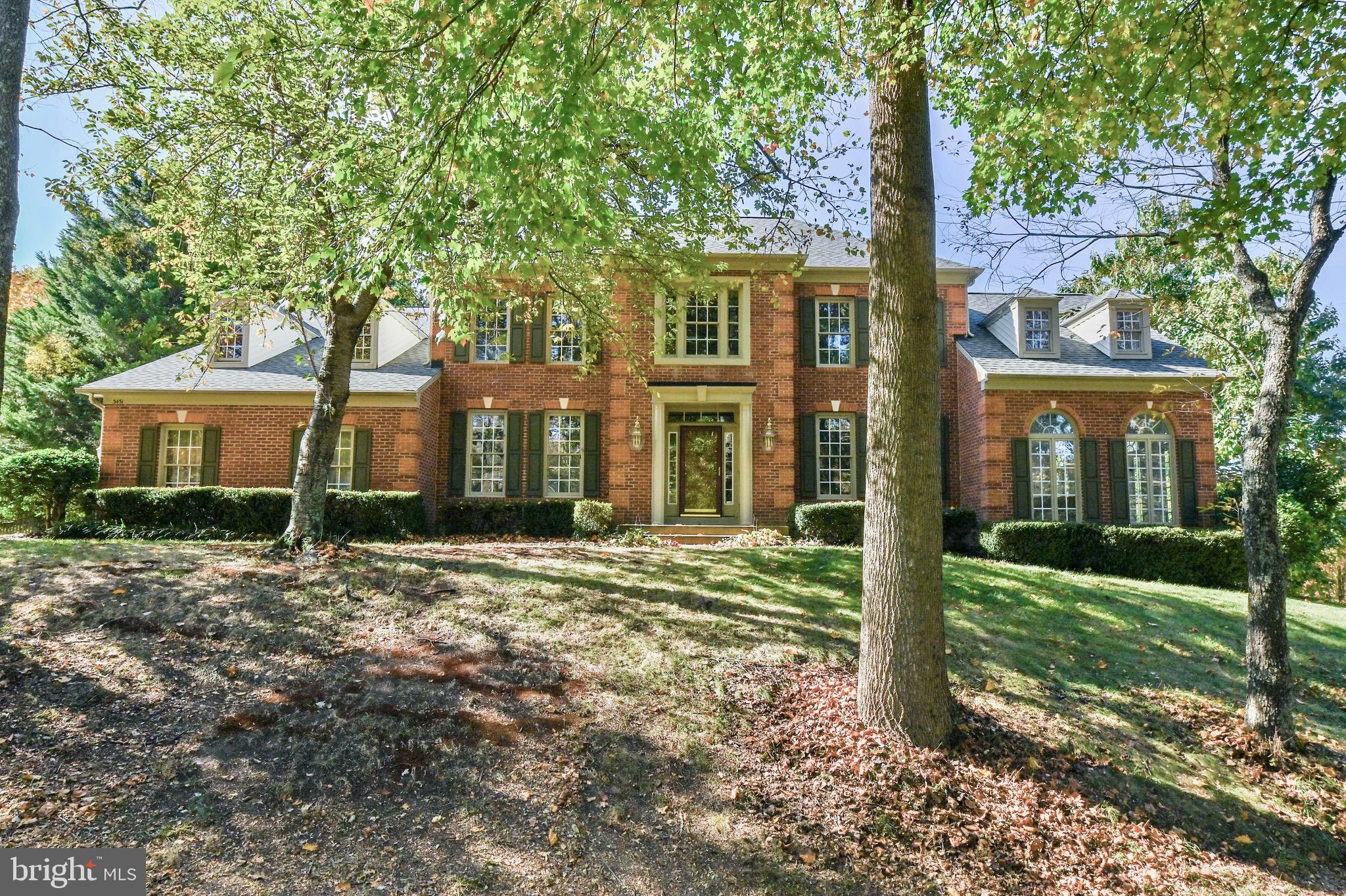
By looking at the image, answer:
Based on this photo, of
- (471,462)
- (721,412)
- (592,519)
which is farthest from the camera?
(721,412)

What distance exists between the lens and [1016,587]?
9406 mm

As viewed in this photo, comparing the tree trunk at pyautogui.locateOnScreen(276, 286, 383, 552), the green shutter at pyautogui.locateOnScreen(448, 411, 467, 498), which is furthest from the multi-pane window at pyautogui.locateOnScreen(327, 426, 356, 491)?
the tree trunk at pyautogui.locateOnScreen(276, 286, 383, 552)

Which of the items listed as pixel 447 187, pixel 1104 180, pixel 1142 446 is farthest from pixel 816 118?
pixel 1142 446

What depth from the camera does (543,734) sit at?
4.96 m

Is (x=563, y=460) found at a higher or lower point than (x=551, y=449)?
lower

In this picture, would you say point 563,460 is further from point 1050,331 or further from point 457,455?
point 1050,331

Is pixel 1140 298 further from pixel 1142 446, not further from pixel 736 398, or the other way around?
pixel 736 398

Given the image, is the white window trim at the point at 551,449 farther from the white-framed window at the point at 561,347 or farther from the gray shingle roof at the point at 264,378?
the gray shingle roof at the point at 264,378

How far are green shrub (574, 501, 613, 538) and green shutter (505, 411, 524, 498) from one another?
196 centimetres

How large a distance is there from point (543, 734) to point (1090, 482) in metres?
14.1

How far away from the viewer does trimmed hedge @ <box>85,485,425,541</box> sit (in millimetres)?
13031

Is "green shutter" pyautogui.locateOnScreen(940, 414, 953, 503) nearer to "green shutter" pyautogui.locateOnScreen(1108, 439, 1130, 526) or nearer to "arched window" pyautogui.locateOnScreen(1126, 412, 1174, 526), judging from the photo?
"green shutter" pyautogui.locateOnScreen(1108, 439, 1130, 526)

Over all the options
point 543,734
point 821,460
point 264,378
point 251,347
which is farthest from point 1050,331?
point 251,347

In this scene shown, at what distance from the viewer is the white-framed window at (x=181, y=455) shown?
1490 cm
